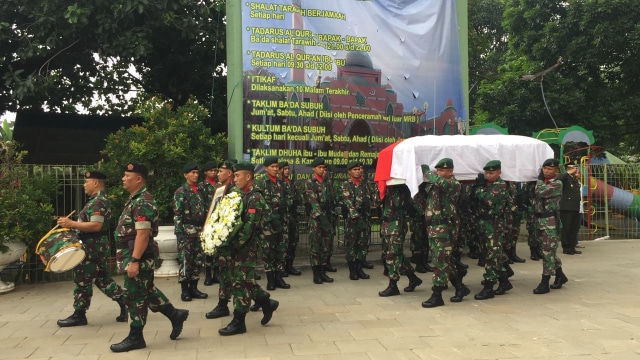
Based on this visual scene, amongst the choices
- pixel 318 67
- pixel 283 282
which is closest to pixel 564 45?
pixel 318 67

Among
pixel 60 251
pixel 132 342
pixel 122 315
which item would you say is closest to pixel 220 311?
pixel 122 315

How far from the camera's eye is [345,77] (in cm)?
997

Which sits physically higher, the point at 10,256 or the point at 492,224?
the point at 492,224

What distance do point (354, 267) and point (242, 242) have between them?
3.56 meters

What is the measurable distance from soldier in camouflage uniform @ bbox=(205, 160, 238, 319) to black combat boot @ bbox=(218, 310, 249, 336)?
1.04ft

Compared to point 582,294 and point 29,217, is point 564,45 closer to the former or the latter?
point 582,294

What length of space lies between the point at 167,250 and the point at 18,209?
88.1 inches

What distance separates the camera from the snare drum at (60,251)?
5.35 meters

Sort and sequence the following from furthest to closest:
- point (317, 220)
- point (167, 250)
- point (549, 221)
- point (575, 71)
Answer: point (575, 71)
point (167, 250)
point (317, 220)
point (549, 221)

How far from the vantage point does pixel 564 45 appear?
675 inches

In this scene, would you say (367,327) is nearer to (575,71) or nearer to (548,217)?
(548,217)

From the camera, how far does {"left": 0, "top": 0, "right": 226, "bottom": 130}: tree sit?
981 centimetres

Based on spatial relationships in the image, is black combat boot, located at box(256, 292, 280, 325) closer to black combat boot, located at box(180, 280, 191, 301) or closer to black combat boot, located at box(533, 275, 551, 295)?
black combat boot, located at box(180, 280, 191, 301)

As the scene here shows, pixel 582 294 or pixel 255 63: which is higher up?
pixel 255 63
